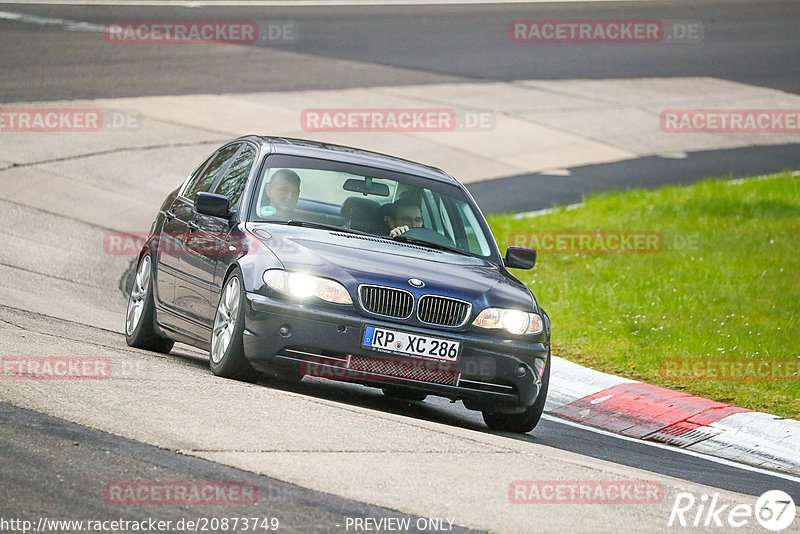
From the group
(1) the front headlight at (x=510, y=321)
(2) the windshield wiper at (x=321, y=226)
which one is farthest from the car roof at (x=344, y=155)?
(1) the front headlight at (x=510, y=321)

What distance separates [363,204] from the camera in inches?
360

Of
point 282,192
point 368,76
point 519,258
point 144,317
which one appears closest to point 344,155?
point 282,192

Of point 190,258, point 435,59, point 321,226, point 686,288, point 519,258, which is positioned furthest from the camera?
point 435,59

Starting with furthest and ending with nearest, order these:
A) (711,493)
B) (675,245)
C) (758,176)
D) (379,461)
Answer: (758,176)
(675,245)
(711,493)
(379,461)

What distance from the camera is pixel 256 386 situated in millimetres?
7973

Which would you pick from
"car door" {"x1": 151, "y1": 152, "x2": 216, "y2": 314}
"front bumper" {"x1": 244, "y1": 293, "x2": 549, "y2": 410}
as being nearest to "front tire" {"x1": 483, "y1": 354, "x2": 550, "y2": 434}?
"front bumper" {"x1": 244, "y1": 293, "x2": 549, "y2": 410}

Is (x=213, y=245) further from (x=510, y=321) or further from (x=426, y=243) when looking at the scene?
(x=510, y=321)

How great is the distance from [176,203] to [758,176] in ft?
47.5

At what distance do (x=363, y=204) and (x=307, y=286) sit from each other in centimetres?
135

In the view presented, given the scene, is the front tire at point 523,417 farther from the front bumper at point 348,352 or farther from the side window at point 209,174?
the side window at point 209,174

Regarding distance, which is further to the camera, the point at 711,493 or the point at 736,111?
the point at 736,111

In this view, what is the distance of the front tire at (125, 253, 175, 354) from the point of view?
10.1 metres

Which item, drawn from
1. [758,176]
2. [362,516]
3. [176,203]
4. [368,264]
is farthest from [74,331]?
[758,176]

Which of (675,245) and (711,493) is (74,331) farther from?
(675,245)
